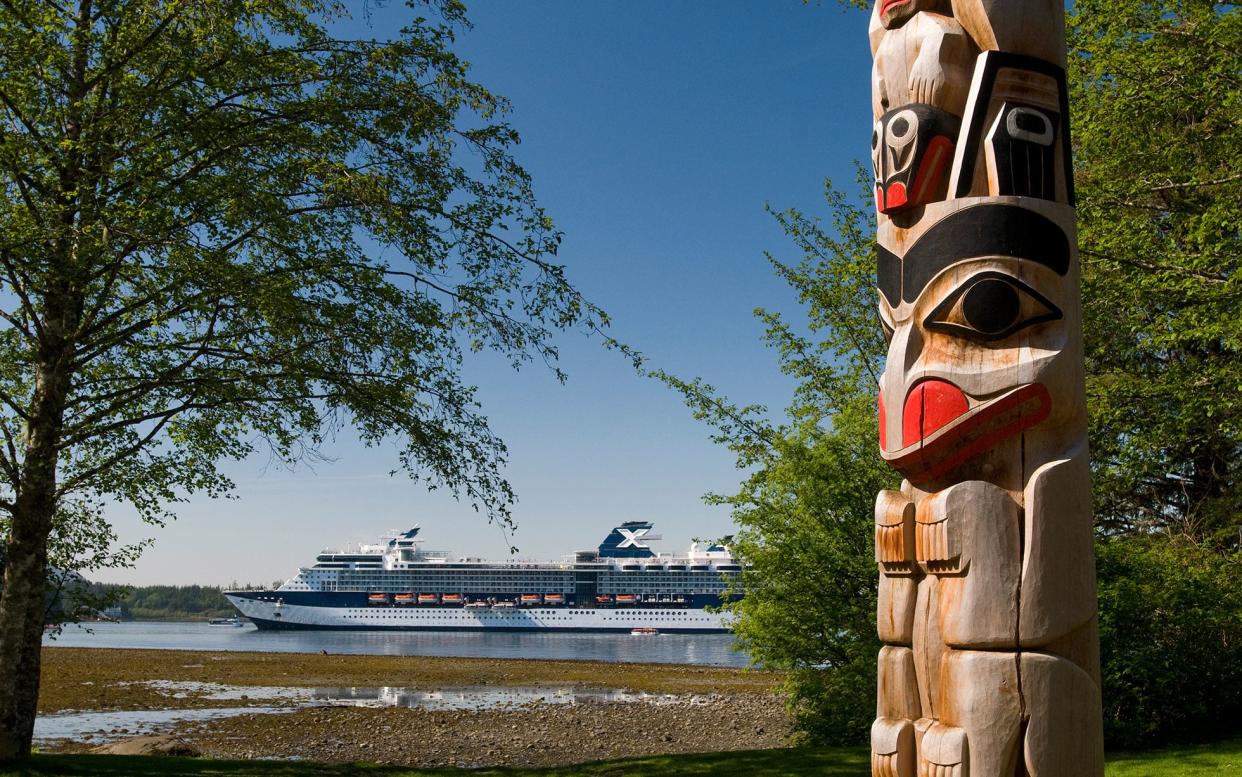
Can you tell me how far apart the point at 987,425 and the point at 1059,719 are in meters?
1.03

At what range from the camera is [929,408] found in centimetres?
352

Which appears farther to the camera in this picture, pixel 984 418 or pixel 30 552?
pixel 30 552

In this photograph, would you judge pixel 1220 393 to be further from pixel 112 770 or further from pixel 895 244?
pixel 112 770

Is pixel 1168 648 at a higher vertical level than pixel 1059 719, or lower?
lower

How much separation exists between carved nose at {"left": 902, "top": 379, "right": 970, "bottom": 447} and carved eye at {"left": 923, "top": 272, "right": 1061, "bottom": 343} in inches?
9.8

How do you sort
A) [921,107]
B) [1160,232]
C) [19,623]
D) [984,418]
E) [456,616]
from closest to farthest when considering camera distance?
[984,418], [921,107], [19,623], [1160,232], [456,616]

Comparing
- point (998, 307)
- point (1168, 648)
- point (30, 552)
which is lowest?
point (1168, 648)

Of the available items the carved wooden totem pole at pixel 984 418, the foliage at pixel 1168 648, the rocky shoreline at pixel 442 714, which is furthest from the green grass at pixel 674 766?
the carved wooden totem pole at pixel 984 418

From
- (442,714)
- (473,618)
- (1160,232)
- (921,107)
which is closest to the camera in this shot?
(921,107)

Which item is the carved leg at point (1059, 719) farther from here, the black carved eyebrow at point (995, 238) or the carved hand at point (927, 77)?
the carved hand at point (927, 77)

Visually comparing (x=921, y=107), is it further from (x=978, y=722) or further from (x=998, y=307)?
(x=978, y=722)

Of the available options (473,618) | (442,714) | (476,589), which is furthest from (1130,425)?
(476,589)

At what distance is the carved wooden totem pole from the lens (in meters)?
3.24

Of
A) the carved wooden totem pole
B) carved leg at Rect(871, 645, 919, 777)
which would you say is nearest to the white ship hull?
carved leg at Rect(871, 645, 919, 777)
